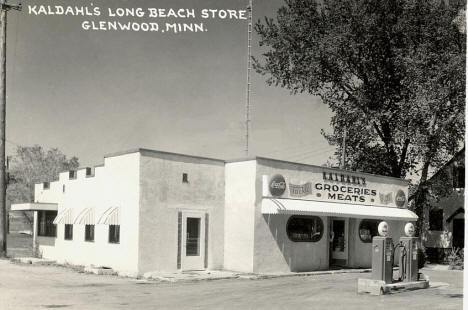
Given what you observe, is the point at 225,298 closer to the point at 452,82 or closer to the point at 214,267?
the point at 214,267

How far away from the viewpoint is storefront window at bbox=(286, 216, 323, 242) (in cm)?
2162

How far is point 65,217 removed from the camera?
75.4ft

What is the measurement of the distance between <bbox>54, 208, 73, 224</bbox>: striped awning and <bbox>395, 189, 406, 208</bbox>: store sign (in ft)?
46.0

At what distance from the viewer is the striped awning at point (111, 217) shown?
19.5 m

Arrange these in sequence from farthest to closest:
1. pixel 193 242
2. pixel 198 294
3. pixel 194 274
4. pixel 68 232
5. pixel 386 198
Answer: pixel 386 198, pixel 68 232, pixel 193 242, pixel 194 274, pixel 198 294

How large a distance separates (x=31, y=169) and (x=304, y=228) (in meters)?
43.3

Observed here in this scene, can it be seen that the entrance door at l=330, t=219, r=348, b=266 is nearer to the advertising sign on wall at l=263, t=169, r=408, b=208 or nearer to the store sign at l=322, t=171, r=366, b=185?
the advertising sign on wall at l=263, t=169, r=408, b=208

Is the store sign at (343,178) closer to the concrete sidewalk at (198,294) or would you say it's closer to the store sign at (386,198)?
the store sign at (386,198)

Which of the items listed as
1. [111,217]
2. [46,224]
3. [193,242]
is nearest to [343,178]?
[193,242]

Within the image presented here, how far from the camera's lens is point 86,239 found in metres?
21.7

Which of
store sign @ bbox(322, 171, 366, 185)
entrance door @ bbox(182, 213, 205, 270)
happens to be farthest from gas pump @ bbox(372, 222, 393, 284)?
store sign @ bbox(322, 171, 366, 185)

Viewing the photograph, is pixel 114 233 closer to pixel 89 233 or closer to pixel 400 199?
pixel 89 233

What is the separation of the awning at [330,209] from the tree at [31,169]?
40.5 metres

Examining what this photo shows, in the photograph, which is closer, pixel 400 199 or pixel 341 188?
pixel 341 188
